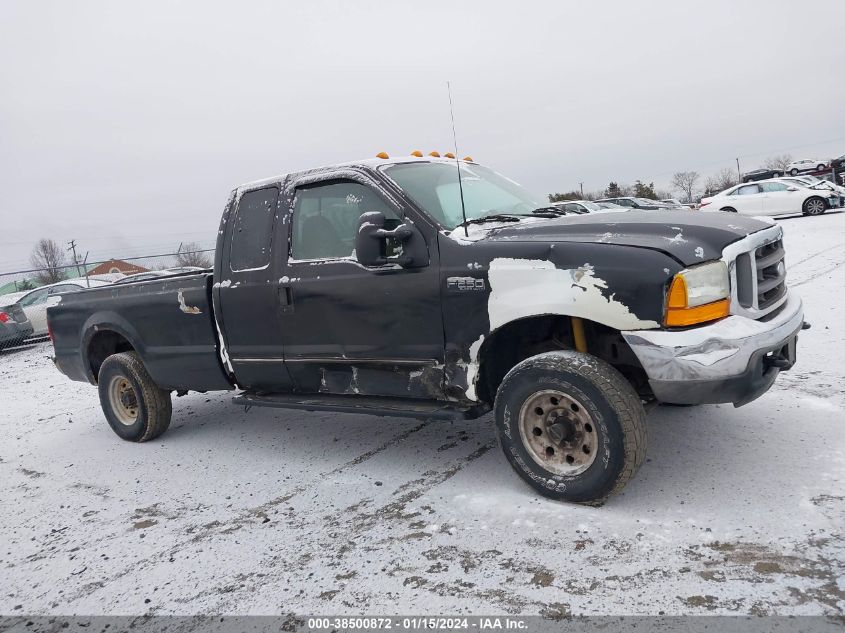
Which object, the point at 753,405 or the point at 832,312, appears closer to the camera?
the point at 753,405

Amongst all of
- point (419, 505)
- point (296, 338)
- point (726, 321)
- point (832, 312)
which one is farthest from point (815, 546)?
point (832, 312)

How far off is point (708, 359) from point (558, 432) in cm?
84

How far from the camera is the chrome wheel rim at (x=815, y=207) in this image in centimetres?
1984

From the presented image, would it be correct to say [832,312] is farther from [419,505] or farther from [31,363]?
[31,363]

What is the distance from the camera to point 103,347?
240 inches

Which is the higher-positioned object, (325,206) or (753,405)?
(325,206)

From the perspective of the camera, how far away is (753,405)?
4656mm

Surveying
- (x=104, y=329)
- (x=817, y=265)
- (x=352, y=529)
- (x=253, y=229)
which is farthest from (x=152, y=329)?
(x=817, y=265)

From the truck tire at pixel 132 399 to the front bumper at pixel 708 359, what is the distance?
420cm

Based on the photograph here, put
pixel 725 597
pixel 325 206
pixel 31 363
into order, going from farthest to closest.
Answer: pixel 31 363, pixel 325 206, pixel 725 597

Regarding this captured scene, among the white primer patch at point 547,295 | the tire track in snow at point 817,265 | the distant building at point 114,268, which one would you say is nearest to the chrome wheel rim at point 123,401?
the white primer patch at point 547,295

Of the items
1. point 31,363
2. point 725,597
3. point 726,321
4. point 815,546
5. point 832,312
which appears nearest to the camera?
point 725,597

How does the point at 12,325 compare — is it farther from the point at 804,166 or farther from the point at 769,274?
the point at 804,166

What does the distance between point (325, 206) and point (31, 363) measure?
9652mm
